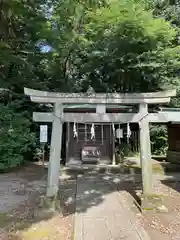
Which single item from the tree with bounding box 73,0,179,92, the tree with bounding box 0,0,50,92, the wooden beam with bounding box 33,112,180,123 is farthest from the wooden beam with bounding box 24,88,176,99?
the tree with bounding box 73,0,179,92

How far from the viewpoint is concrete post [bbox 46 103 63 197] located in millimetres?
5762

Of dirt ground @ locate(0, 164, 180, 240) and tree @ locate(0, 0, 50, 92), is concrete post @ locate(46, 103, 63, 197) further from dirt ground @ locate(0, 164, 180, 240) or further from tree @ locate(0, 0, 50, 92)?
tree @ locate(0, 0, 50, 92)

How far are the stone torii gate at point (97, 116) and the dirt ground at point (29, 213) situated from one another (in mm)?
651

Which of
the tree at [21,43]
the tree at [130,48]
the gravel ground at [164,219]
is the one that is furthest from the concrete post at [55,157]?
the tree at [130,48]

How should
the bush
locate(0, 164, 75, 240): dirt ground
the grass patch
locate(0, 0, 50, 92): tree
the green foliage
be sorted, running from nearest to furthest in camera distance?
locate(0, 164, 75, 240): dirt ground → the grass patch → the bush → locate(0, 0, 50, 92): tree → the green foliage

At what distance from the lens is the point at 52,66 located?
1606 cm

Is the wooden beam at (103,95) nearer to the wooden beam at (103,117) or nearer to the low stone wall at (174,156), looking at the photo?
the wooden beam at (103,117)

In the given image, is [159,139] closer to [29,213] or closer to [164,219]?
[164,219]

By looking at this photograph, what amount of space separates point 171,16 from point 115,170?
444 inches

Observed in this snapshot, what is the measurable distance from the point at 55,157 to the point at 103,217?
5.31 ft

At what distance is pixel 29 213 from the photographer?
5.52m

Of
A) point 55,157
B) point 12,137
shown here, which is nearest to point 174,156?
point 12,137

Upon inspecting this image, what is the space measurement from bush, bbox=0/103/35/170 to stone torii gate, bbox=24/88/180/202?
511 centimetres

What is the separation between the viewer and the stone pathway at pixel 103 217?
427 cm
